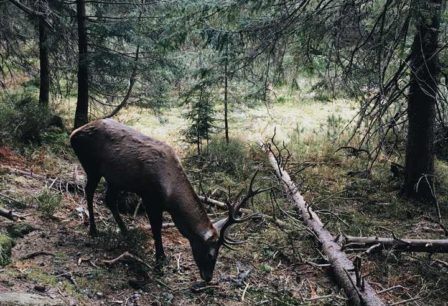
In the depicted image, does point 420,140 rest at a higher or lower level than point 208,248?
higher

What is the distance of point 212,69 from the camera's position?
36.3 feet

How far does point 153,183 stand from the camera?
19.6 ft

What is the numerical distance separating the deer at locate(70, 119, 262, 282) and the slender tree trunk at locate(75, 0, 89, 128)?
16.1ft

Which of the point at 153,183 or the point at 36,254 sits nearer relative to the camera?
the point at 36,254

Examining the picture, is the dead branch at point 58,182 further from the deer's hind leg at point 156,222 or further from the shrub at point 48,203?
the deer's hind leg at point 156,222

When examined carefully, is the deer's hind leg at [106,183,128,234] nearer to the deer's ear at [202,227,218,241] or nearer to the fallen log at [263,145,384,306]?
the deer's ear at [202,227,218,241]

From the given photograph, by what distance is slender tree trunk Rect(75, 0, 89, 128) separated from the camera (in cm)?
1109

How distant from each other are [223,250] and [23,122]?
5638 millimetres

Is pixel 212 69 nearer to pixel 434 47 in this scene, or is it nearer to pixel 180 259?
pixel 434 47

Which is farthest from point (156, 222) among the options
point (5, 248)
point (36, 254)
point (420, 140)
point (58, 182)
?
point (420, 140)

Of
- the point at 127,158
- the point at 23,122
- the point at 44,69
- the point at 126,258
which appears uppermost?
the point at 44,69

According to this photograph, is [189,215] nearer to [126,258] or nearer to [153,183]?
[153,183]

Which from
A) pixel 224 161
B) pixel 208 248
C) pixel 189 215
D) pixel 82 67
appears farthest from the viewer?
pixel 82 67

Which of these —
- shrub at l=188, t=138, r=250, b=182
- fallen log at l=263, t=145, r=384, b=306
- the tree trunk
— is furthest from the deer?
the tree trunk
